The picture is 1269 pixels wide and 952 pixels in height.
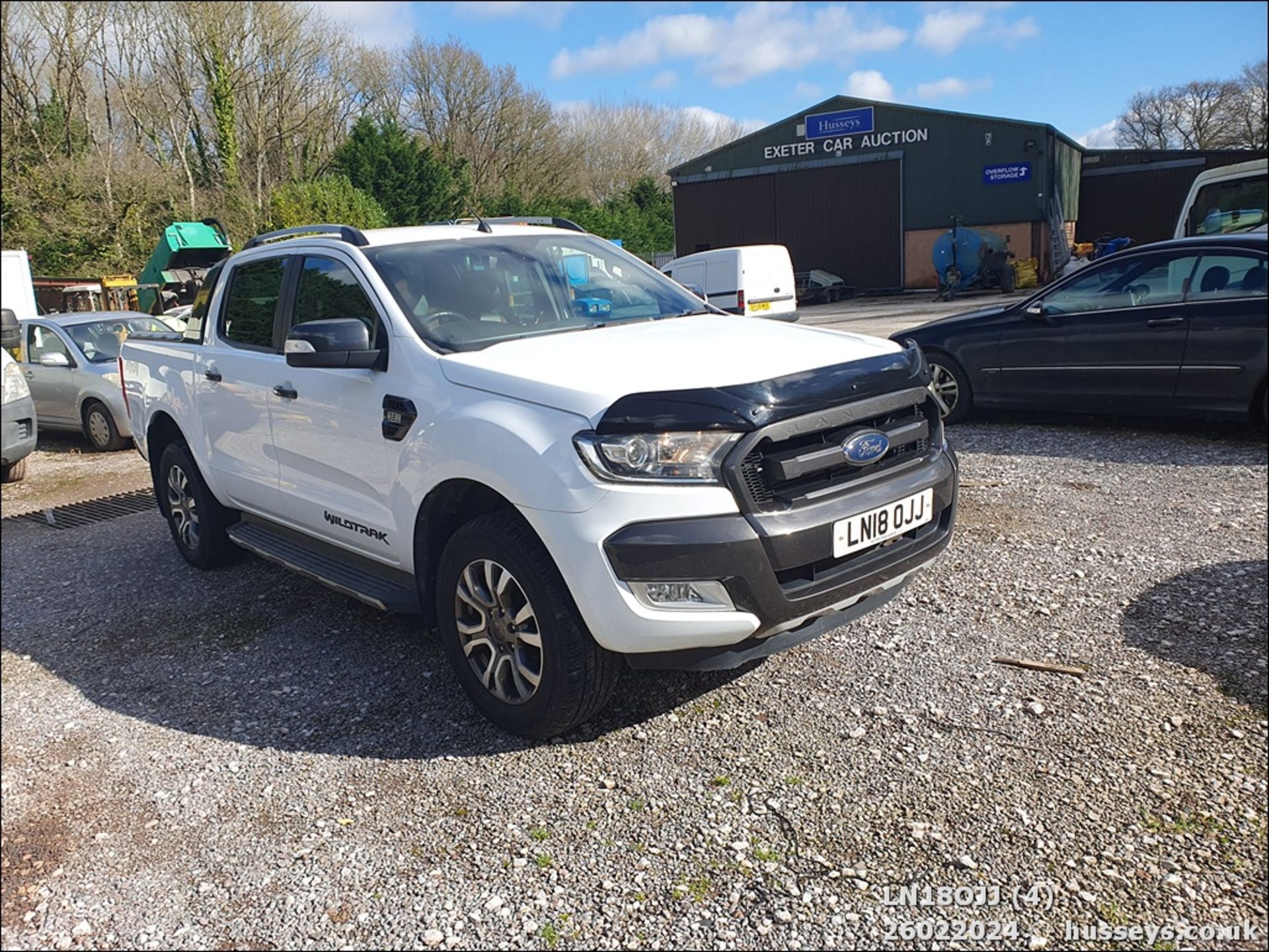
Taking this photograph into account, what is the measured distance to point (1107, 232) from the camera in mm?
28000

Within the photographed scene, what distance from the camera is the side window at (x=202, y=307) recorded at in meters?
4.61

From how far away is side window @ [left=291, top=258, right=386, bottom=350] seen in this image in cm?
347

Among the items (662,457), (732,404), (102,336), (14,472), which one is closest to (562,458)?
(662,457)

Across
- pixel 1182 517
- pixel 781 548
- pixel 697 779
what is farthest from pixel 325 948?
pixel 1182 517

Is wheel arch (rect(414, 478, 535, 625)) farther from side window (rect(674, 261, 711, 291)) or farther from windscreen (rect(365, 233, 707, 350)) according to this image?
side window (rect(674, 261, 711, 291))

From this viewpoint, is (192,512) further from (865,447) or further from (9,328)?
(9,328)

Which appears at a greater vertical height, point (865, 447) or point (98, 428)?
point (865, 447)

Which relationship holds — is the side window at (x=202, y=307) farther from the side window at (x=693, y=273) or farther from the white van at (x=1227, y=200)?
the side window at (x=693, y=273)

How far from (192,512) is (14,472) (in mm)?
3883

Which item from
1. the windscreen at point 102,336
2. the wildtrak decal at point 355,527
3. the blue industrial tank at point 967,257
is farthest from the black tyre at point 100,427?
the blue industrial tank at point 967,257

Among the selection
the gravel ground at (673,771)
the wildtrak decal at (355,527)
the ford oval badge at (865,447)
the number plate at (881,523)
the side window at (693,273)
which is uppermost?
the side window at (693,273)

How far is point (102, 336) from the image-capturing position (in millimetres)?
9383

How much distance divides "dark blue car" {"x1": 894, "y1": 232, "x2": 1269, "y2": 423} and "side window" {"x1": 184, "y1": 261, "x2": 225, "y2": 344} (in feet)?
11.7

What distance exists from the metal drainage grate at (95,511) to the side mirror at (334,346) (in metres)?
0.82
